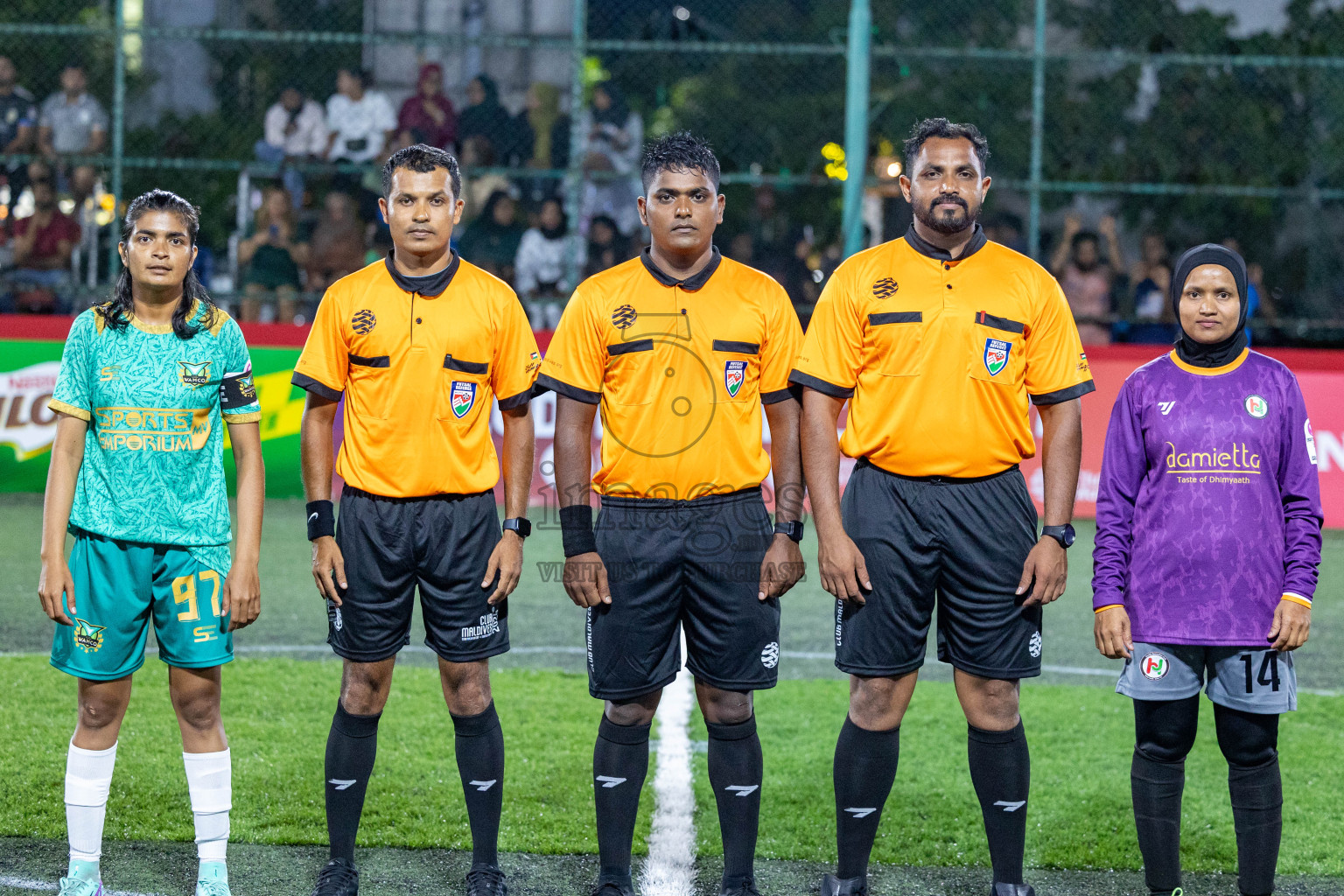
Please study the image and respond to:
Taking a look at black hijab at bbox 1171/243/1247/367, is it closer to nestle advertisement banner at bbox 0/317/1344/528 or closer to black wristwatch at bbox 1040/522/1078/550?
black wristwatch at bbox 1040/522/1078/550

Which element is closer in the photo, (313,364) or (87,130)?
(313,364)

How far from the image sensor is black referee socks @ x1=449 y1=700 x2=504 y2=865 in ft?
13.4

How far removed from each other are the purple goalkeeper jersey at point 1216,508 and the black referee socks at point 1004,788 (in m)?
0.48

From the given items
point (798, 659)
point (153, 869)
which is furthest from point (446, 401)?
point (798, 659)

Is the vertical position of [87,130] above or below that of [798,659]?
above

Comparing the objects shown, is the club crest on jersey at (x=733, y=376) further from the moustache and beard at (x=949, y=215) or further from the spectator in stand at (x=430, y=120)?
the spectator in stand at (x=430, y=120)

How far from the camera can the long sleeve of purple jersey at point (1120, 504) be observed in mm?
3834

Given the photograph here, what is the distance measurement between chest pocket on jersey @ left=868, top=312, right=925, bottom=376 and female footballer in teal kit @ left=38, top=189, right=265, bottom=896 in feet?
5.66

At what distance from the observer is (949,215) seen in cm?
391

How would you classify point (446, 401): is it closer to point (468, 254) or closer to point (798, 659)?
point (798, 659)

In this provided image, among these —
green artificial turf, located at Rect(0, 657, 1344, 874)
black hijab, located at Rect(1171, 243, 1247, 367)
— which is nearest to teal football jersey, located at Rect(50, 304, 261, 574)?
green artificial turf, located at Rect(0, 657, 1344, 874)

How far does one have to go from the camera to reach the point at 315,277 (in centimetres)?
1262

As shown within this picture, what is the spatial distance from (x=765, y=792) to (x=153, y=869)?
83.9 inches

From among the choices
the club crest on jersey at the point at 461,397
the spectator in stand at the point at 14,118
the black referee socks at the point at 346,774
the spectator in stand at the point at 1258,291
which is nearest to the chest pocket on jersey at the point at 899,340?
the club crest on jersey at the point at 461,397
